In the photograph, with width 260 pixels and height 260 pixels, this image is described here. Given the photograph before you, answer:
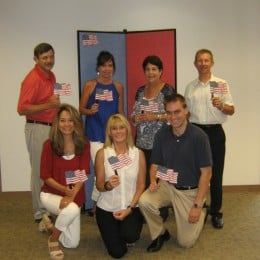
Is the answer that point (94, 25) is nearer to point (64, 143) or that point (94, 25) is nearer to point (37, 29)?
point (37, 29)

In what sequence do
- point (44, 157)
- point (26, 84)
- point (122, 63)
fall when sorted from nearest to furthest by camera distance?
1. point (44, 157)
2. point (26, 84)
3. point (122, 63)

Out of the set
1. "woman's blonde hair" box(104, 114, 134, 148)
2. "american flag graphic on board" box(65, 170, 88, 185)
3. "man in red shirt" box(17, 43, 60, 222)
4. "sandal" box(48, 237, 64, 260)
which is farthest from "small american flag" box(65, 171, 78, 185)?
"man in red shirt" box(17, 43, 60, 222)

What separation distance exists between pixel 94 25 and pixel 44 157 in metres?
2.06

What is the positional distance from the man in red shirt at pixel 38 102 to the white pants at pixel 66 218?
0.57 m

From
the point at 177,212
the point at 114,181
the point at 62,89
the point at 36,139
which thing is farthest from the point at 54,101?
the point at 177,212

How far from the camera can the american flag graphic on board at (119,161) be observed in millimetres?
3076

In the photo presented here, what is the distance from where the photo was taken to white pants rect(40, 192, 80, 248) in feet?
9.96

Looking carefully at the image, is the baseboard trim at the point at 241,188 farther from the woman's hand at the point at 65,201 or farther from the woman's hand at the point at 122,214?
the woman's hand at the point at 65,201

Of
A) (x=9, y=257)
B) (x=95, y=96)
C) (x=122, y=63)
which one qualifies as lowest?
(x=9, y=257)

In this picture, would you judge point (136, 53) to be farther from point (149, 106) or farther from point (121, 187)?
point (121, 187)

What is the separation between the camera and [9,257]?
3098mm

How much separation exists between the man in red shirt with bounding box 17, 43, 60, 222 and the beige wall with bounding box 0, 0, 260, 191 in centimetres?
109

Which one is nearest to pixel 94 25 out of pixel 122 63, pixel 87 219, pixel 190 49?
pixel 122 63

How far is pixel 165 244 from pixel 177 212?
333 millimetres
